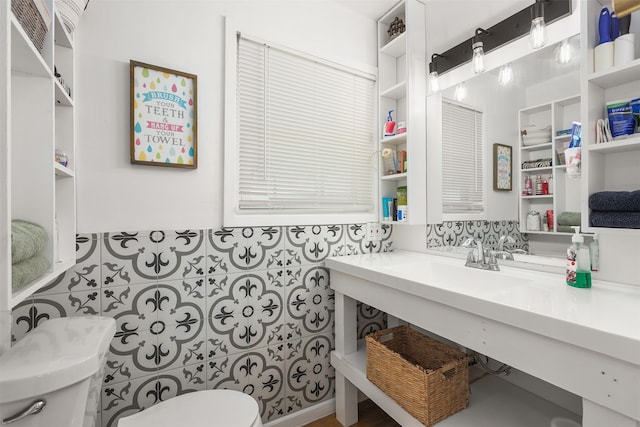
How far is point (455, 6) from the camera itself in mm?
1739

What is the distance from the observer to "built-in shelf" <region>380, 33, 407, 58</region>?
186 centimetres

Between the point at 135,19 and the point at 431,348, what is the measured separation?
6.86 feet

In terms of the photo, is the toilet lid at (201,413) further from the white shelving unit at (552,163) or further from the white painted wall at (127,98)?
the white shelving unit at (552,163)

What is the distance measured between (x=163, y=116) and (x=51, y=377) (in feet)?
3.46

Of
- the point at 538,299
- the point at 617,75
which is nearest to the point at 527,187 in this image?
the point at 617,75

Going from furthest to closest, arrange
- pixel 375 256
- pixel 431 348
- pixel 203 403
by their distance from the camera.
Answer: pixel 375 256 → pixel 431 348 → pixel 203 403

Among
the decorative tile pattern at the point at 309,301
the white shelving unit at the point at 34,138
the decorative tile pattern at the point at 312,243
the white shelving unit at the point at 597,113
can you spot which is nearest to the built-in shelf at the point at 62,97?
the white shelving unit at the point at 34,138

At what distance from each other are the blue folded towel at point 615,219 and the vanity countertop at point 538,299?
238 mm

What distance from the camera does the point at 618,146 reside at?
3.32 ft

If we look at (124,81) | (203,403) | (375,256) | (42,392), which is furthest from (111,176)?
(375,256)

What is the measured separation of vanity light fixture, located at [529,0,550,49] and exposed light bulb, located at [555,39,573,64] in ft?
0.22

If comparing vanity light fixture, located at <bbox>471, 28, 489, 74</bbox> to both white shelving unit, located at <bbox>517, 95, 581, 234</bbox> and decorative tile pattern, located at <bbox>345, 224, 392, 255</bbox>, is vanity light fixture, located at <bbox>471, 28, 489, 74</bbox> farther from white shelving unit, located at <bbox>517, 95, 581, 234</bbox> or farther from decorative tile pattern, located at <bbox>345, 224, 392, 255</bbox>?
decorative tile pattern, located at <bbox>345, 224, 392, 255</bbox>

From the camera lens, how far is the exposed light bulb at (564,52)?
128cm

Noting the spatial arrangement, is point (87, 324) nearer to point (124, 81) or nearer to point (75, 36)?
point (124, 81)
